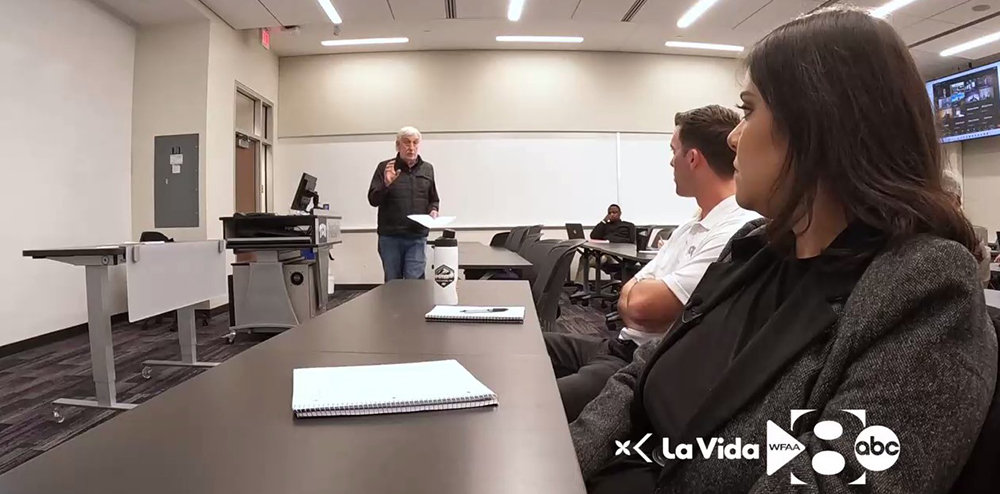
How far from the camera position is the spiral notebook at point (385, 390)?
67 cm

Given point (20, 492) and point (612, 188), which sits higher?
point (612, 188)

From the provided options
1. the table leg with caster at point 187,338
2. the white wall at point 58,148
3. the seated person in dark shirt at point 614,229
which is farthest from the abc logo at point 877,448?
the seated person in dark shirt at point 614,229

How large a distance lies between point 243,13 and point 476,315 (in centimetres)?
519

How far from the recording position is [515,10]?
546 cm

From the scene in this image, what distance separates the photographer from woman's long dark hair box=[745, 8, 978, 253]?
2.01 ft

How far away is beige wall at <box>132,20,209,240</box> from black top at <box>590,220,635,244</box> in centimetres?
416

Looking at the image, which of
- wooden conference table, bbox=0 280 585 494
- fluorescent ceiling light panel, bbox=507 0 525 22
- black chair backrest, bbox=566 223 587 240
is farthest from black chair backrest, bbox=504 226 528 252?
wooden conference table, bbox=0 280 585 494

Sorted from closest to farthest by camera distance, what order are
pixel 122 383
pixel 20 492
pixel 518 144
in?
pixel 20 492
pixel 122 383
pixel 518 144

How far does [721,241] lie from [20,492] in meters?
1.37

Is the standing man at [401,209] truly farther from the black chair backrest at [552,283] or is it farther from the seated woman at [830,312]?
the seated woman at [830,312]

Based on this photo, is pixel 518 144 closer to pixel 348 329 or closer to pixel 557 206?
pixel 557 206

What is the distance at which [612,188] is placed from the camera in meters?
7.20

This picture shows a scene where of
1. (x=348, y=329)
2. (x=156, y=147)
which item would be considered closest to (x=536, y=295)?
(x=348, y=329)

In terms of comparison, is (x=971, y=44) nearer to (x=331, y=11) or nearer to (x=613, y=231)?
(x=613, y=231)
